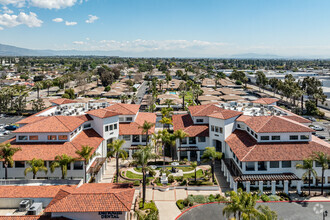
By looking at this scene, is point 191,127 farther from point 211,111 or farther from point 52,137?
point 52,137

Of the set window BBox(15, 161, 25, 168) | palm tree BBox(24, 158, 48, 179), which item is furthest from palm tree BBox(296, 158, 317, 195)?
window BBox(15, 161, 25, 168)

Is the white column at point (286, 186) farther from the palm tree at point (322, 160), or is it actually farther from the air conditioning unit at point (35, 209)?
the air conditioning unit at point (35, 209)

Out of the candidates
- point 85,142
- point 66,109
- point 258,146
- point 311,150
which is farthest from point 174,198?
point 66,109

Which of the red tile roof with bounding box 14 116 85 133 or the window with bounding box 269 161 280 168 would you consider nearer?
the window with bounding box 269 161 280 168

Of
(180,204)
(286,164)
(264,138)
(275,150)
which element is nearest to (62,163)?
(180,204)

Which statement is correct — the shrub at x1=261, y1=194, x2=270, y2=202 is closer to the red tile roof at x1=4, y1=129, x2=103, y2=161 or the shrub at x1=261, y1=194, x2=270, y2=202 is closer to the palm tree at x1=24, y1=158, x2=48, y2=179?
the red tile roof at x1=4, y1=129, x2=103, y2=161

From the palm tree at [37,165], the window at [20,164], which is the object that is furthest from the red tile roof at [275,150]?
the window at [20,164]
